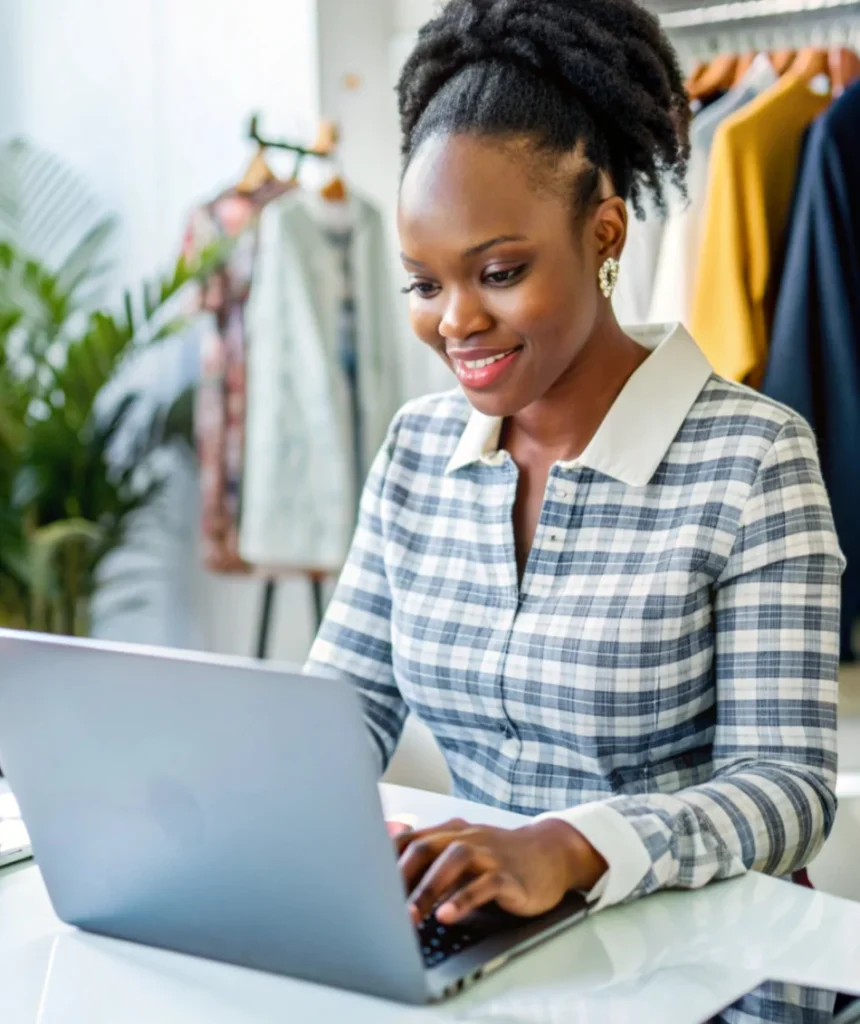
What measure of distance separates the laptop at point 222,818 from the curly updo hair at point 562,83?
61 centimetres

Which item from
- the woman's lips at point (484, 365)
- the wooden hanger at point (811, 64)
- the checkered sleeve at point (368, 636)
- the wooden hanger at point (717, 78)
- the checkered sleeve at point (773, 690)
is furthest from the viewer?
the wooden hanger at point (717, 78)

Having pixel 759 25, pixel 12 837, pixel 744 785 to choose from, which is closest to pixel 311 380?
pixel 759 25

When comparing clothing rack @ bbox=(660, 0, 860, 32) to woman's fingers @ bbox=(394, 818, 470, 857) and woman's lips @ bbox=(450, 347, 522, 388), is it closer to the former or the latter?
woman's lips @ bbox=(450, 347, 522, 388)

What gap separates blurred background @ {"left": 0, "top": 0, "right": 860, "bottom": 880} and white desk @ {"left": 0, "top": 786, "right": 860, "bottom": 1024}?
52.0 inches

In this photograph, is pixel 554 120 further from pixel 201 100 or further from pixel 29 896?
pixel 201 100

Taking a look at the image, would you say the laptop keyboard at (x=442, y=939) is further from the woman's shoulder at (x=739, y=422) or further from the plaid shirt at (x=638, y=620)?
the woman's shoulder at (x=739, y=422)

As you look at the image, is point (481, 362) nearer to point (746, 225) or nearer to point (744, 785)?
point (744, 785)

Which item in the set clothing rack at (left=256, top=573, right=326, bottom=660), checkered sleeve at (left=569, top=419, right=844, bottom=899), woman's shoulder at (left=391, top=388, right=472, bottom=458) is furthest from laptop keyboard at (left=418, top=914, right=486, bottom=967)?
clothing rack at (left=256, top=573, right=326, bottom=660)

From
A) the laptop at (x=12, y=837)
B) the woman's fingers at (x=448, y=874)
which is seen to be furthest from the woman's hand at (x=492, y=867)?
the laptop at (x=12, y=837)

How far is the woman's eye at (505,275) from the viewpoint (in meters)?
1.17

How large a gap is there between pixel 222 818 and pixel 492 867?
164 millimetres

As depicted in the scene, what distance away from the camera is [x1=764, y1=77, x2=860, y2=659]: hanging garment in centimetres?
207

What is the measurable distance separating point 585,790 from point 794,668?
0.74ft

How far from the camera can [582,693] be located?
1.19m
